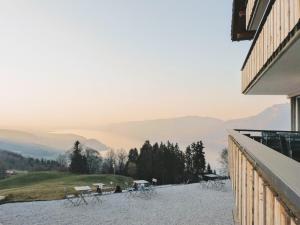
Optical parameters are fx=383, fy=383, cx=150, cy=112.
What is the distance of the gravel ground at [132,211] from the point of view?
15719 millimetres

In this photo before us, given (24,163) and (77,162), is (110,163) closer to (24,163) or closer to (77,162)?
(77,162)

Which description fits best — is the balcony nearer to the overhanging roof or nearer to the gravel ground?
the overhanging roof

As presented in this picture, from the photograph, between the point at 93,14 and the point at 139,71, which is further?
the point at 139,71

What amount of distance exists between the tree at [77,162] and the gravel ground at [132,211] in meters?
39.1

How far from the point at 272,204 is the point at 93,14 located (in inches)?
1017

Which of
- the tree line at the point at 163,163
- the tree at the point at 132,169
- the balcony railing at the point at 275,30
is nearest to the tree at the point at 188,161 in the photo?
the tree line at the point at 163,163

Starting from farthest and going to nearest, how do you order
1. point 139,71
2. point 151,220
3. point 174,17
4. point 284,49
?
point 139,71, point 174,17, point 151,220, point 284,49

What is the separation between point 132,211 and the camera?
17.6 m

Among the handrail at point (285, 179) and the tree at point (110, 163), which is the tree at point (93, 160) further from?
the handrail at point (285, 179)

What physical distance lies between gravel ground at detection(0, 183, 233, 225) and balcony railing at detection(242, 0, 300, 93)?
9810 mm

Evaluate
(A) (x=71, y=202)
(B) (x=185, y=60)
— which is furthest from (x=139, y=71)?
(A) (x=71, y=202)

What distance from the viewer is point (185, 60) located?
3709cm

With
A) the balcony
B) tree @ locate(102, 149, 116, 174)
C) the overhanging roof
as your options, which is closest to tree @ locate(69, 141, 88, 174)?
tree @ locate(102, 149, 116, 174)

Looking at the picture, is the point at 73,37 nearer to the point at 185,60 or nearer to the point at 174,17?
the point at 174,17
